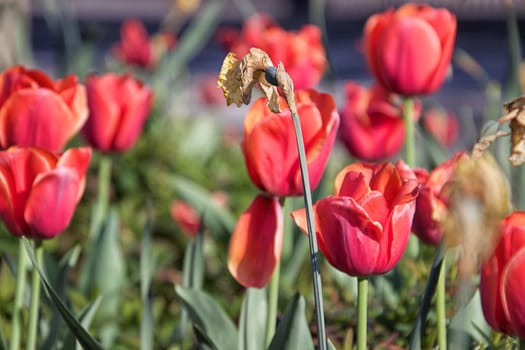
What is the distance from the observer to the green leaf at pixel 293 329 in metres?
0.99

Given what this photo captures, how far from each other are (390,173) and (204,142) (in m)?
2.60

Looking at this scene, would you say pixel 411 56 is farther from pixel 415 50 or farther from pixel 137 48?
pixel 137 48

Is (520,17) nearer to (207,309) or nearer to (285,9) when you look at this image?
(285,9)

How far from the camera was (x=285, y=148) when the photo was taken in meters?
1.08

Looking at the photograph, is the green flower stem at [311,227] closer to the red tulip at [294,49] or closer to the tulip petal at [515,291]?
the tulip petal at [515,291]

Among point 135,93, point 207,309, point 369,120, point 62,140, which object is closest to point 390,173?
point 207,309

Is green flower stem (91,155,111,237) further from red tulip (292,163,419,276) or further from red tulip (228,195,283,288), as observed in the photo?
red tulip (292,163,419,276)

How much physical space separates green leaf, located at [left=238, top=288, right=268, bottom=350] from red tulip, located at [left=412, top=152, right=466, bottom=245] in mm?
223

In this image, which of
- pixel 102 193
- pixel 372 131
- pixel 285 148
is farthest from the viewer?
pixel 372 131

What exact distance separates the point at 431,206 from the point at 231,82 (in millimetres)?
390

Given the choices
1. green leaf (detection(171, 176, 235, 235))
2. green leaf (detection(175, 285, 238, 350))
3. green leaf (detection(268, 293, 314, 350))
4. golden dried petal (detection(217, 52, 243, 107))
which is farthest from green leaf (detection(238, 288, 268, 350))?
green leaf (detection(171, 176, 235, 235))

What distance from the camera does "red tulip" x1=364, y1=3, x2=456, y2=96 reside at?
154 centimetres

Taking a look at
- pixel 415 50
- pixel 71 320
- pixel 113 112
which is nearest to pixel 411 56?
pixel 415 50

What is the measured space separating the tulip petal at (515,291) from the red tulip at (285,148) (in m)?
0.30
